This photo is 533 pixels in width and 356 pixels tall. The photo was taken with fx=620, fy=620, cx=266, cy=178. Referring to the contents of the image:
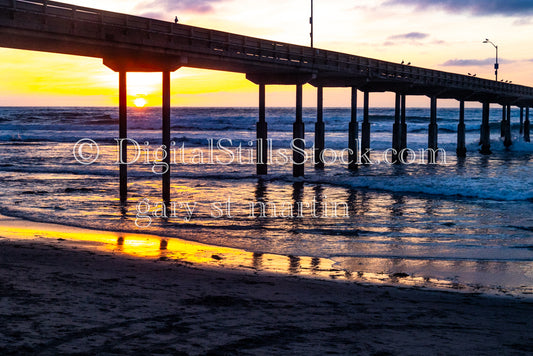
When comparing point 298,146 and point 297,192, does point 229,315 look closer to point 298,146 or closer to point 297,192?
point 297,192

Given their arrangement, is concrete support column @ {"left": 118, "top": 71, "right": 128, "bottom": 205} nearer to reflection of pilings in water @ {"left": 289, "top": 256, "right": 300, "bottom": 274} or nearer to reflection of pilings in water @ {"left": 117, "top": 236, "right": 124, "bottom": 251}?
reflection of pilings in water @ {"left": 117, "top": 236, "right": 124, "bottom": 251}

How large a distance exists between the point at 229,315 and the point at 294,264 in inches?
157

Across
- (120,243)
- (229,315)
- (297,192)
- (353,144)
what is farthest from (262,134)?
(229,315)

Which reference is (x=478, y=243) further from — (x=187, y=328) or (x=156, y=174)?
(x=156, y=174)

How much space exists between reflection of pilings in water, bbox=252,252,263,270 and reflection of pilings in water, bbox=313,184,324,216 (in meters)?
6.78

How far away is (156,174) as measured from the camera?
107 feet

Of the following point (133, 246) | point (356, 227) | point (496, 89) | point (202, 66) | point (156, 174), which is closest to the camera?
point (133, 246)

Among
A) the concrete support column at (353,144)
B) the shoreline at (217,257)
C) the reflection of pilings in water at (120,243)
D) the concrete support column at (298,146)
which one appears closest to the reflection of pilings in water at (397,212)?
the shoreline at (217,257)

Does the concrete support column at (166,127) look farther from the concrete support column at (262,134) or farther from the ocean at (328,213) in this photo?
the concrete support column at (262,134)

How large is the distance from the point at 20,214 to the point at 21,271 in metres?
9.06

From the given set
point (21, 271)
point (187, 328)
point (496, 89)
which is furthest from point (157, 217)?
point (496, 89)

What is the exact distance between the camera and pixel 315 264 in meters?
11.4

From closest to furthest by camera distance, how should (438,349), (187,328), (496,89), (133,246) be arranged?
(438,349), (187,328), (133,246), (496,89)

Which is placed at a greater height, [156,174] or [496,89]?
[496,89]
